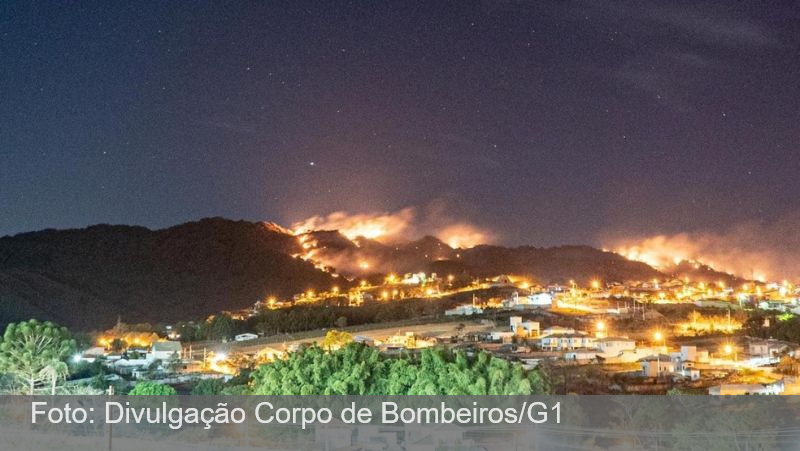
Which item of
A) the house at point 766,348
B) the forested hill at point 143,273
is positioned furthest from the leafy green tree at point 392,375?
the forested hill at point 143,273

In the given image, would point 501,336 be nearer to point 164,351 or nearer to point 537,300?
point 164,351

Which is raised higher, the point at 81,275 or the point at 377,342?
the point at 81,275

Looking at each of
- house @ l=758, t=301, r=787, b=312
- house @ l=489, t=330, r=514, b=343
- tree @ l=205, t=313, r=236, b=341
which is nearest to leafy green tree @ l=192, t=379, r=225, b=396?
house @ l=489, t=330, r=514, b=343

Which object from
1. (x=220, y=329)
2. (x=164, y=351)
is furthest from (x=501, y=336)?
(x=220, y=329)

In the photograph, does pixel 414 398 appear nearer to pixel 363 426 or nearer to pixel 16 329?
pixel 363 426

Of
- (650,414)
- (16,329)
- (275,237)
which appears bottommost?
(650,414)

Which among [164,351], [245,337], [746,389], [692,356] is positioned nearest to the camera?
[746,389]

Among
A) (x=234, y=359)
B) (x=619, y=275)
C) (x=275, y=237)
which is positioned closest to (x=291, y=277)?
(x=275, y=237)

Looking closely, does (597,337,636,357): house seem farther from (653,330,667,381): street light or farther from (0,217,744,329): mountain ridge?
(0,217,744,329): mountain ridge
